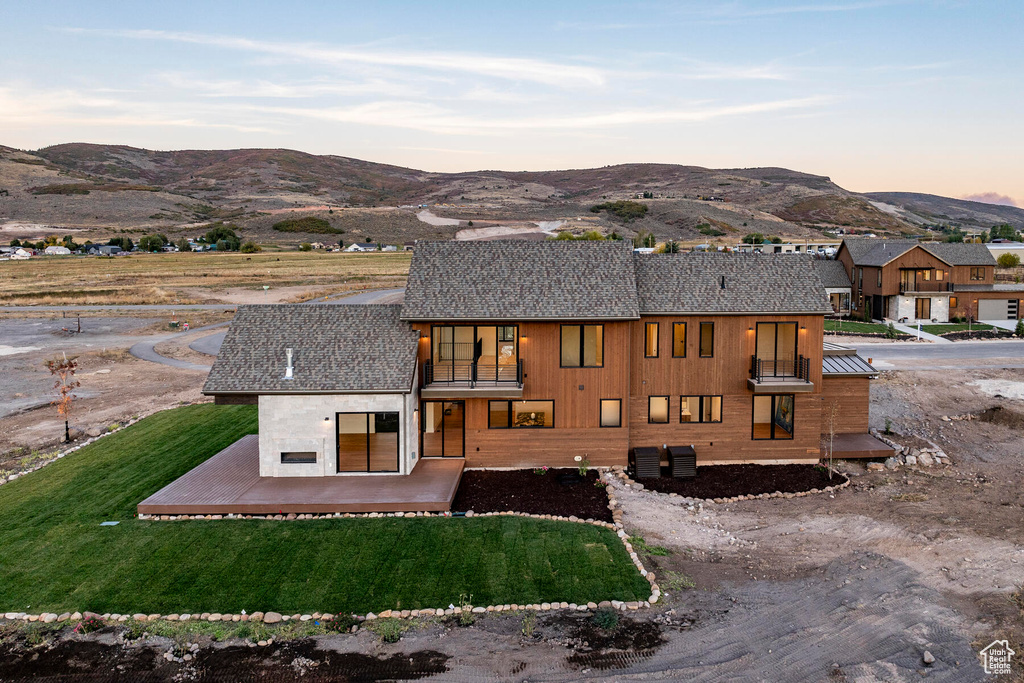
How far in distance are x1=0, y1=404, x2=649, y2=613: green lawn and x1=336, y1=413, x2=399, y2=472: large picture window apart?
9.49 feet

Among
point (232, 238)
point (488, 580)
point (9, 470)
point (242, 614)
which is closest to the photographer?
→ point (242, 614)

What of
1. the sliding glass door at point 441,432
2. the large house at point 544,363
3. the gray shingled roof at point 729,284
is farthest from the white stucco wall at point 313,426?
the gray shingled roof at point 729,284

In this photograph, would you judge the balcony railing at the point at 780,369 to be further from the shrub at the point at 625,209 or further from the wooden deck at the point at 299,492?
the shrub at the point at 625,209

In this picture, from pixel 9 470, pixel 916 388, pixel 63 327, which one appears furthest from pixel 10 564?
pixel 63 327

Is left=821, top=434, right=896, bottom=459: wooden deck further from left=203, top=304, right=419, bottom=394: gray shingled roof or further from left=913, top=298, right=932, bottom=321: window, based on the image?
left=913, top=298, right=932, bottom=321: window

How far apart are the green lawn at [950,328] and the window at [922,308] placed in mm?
1732

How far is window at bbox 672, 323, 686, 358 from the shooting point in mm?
20625

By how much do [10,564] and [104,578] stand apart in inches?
112

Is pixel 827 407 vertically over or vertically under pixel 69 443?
over

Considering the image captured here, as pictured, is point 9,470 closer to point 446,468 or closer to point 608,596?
point 446,468

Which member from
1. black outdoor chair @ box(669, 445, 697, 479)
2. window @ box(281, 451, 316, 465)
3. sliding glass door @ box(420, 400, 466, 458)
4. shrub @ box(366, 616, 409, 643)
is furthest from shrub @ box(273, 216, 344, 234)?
shrub @ box(366, 616, 409, 643)

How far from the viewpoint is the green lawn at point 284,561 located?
12719mm

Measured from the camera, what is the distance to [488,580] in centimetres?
1330

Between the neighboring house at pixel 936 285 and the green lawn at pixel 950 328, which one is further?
the neighboring house at pixel 936 285
